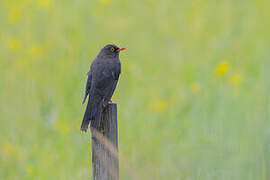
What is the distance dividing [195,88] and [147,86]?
65 centimetres

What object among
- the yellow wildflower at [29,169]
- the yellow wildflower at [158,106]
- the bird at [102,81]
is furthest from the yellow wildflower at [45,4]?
the yellow wildflower at [29,169]

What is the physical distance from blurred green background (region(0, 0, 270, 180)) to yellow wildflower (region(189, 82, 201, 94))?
0.03 meters

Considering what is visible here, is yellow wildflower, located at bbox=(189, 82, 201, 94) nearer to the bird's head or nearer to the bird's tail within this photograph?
the bird's head

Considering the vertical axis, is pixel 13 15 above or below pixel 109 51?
above

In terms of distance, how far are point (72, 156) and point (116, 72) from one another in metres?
1.20

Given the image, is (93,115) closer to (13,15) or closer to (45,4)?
(13,15)

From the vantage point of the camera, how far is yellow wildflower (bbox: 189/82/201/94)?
6.45 m

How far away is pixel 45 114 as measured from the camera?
5844 millimetres

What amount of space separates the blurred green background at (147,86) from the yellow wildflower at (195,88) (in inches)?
1.1

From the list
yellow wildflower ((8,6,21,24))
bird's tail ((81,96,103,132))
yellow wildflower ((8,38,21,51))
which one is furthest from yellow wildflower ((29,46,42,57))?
bird's tail ((81,96,103,132))

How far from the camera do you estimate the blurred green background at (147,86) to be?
4.48m

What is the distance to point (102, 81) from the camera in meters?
4.11

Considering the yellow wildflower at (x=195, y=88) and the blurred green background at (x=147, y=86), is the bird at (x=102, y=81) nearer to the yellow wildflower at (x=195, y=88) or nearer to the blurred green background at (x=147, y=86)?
the blurred green background at (x=147, y=86)

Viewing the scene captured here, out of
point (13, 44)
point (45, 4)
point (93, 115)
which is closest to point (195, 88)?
point (13, 44)
